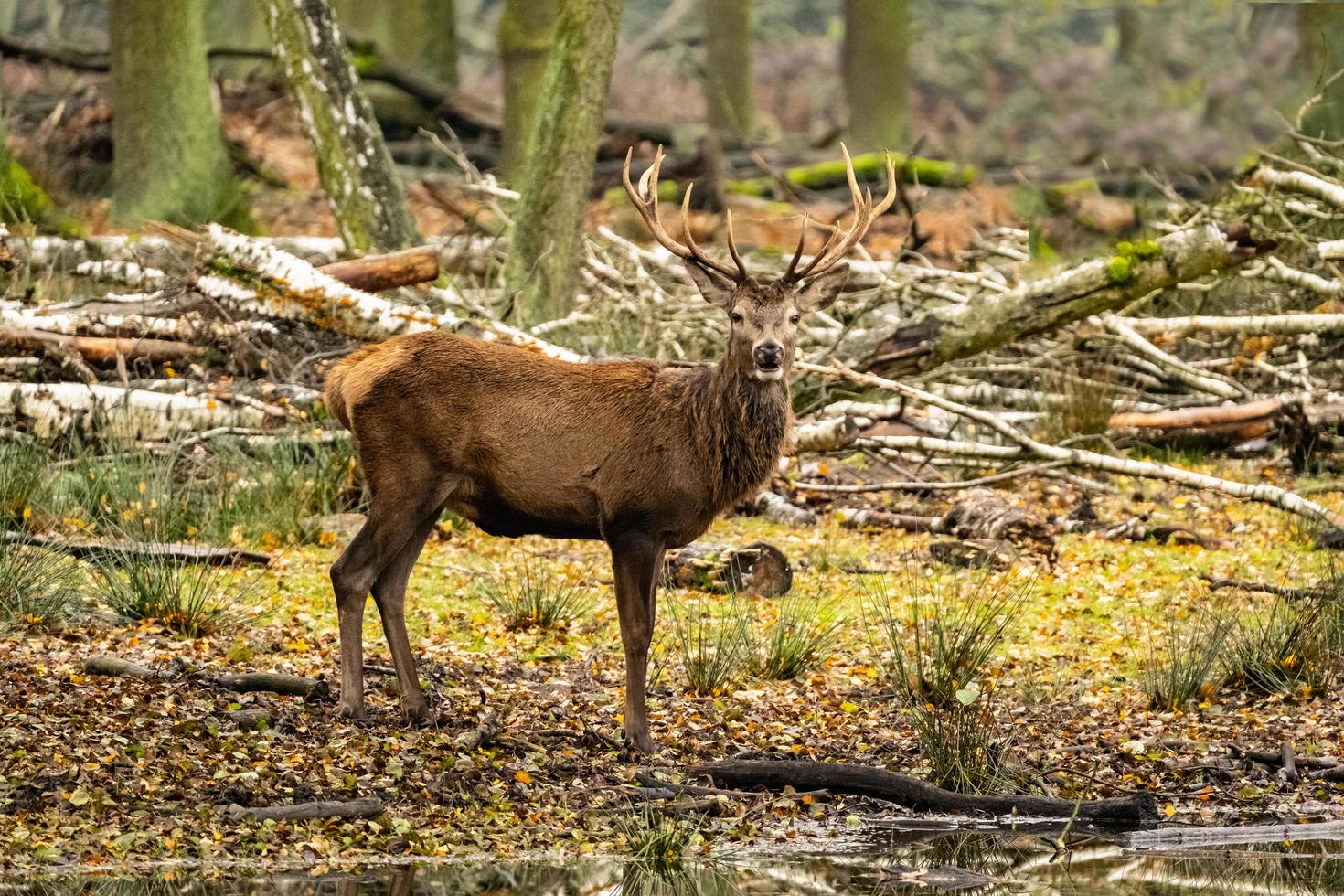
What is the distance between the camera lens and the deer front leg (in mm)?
6984

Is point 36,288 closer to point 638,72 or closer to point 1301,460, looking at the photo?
point 1301,460

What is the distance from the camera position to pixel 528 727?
23.5 ft

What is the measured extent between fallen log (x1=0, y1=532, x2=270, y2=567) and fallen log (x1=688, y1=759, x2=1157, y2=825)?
3.18 m

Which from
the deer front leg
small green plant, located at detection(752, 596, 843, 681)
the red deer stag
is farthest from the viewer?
small green plant, located at detection(752, 596, 843, 681)

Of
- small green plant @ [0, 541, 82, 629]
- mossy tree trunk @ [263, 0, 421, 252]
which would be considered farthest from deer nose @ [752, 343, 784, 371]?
mossy tree trunk @ [263, 0, 421, 252]

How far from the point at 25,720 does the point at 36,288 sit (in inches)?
239

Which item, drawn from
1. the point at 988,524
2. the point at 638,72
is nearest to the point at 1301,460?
the point at 988,524

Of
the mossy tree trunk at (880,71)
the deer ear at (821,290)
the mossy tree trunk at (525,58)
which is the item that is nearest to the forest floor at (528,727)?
the deer ear at (821,290)

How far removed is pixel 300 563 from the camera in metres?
9.55

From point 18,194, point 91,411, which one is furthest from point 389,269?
point 18,194

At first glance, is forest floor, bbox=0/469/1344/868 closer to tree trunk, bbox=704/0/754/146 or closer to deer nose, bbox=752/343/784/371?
deer nose, bbox=752/343/784/371

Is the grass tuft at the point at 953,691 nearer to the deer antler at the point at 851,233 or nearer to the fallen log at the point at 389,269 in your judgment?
the deer antler at the point at 851,233

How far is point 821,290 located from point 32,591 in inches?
151

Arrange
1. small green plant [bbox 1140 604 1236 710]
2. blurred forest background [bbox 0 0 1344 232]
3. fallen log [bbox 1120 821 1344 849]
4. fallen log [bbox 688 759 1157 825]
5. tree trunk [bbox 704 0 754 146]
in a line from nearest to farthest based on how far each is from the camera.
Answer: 1. fallen log [bbox 1120 821 1344 849]
2. fallen log [bbox 688 759 1157 825]
3. small green plant [bbox 1140 604 1236 710]
4. blurred forest background [bbox 0 0 1344 232]
5. tree trunk [bbox 704 0 754 146]
